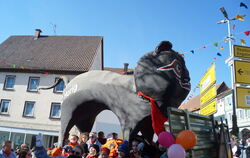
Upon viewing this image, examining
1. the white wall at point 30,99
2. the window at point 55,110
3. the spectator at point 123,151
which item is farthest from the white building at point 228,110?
the spectator at point 123,151

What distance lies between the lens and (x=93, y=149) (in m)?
4.04

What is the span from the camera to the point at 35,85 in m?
19.4

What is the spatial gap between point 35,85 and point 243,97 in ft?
55.5

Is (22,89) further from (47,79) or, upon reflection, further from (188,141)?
(188,141)

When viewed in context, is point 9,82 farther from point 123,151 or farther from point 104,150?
point 123,151

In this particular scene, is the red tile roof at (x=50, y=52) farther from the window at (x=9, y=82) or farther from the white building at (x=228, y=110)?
the white building at (x=228, y=110)

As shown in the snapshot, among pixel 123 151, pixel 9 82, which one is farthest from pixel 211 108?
pixel 9 82

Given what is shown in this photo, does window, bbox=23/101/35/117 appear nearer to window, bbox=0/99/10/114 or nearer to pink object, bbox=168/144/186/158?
window, bbox=0/99/10/114

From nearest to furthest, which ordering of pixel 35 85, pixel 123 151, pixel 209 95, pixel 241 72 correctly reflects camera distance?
pixel 123 151 < pixel 241 72 < pixel 209 95 < pixel 35 85

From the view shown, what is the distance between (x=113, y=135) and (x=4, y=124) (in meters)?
17.1

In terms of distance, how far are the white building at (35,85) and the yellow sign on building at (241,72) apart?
528 inches

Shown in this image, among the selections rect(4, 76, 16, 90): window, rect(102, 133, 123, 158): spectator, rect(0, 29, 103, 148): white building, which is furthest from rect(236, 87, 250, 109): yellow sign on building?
rect(4, 76, 16, 90): window

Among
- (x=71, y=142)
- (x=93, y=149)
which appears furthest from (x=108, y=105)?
(x=71, y=142)

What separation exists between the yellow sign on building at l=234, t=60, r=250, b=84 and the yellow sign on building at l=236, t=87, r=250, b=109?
0.24 meters
